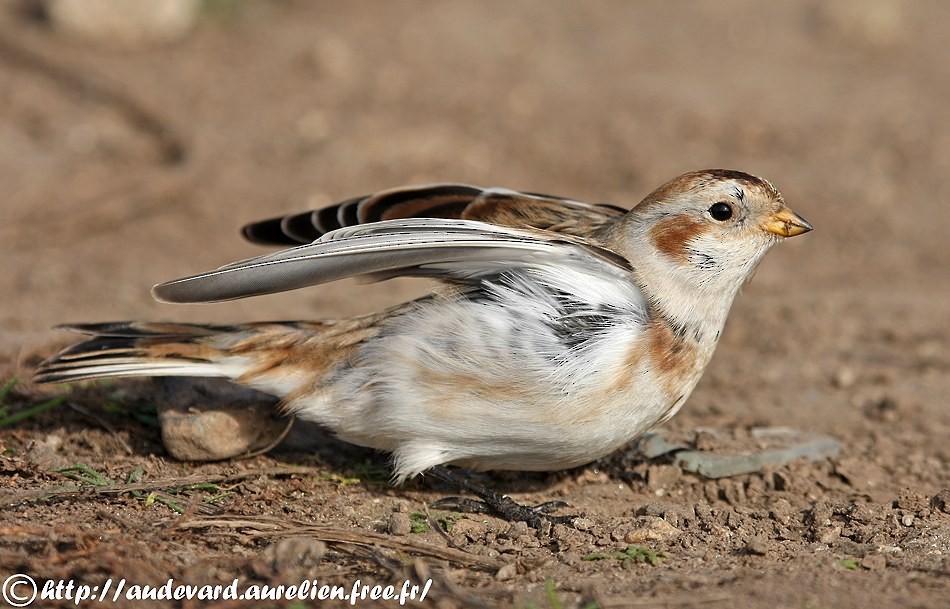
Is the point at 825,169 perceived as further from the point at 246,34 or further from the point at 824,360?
the point at 246,34

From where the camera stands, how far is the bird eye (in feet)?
14.2

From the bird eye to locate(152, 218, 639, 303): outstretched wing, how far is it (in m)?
0.55

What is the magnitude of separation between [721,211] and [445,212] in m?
1.15

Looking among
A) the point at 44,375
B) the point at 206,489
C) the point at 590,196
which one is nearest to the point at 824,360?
the point at 590,196

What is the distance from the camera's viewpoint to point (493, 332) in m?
4.12

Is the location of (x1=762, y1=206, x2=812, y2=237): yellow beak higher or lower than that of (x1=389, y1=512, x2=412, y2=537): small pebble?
higher

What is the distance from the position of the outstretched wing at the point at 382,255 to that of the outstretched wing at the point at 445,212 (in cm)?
57

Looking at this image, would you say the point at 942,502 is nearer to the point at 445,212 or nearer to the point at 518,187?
the point at 445,212

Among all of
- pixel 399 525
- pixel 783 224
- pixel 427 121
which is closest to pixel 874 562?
pixel 783 224

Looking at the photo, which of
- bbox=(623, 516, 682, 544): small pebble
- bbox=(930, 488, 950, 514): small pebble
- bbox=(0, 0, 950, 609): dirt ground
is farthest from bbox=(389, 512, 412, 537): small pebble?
bbox=(930, 488, 950, 514): small pebble

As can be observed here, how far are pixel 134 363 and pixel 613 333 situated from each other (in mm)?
1888

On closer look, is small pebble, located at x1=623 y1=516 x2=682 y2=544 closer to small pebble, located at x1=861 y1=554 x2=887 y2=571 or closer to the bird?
the bird

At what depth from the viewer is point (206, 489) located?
168 inches

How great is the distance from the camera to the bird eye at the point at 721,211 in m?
4.34
